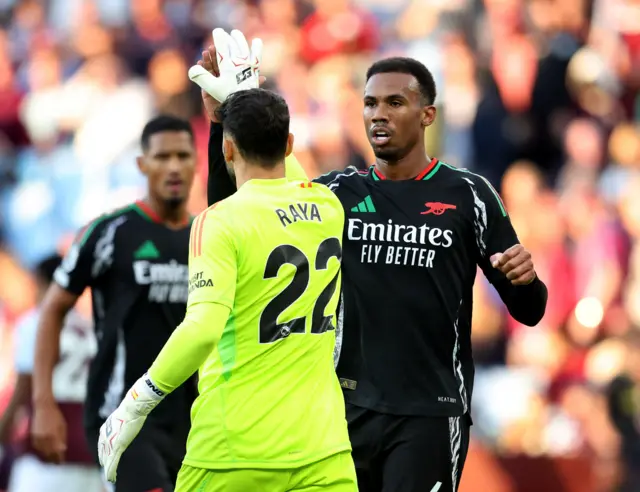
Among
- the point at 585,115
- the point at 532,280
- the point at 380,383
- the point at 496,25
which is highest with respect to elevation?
the point at 496,25

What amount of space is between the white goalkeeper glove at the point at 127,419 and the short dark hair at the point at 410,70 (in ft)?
6.89

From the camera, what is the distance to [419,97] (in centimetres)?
556

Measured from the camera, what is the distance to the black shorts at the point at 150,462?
246 inches

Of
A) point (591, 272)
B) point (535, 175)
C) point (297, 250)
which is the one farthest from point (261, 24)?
point (297, 250)

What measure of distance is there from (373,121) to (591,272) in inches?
221

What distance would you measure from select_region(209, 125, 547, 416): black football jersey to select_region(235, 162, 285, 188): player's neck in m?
0.77

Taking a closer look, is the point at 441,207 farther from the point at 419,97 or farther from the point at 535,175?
the point at 535,175

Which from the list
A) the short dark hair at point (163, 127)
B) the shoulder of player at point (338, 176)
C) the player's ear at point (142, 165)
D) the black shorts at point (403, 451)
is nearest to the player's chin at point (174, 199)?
the player's ear at point (142, 165)

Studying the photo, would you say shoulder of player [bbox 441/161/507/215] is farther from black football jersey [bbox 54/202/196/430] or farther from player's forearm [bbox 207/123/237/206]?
black football jersey [bbox 54/202/196/430]

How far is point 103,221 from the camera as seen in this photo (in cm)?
683

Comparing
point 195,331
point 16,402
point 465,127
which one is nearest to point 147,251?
point 16,402

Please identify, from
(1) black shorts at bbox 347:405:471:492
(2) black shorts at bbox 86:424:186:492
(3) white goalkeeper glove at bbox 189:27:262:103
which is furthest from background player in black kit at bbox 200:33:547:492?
(2) black shorts at bbox 86:424:186:492

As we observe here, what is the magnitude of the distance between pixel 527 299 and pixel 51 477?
173 inches

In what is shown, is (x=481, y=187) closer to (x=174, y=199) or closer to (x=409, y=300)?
(x=409, y=300)
